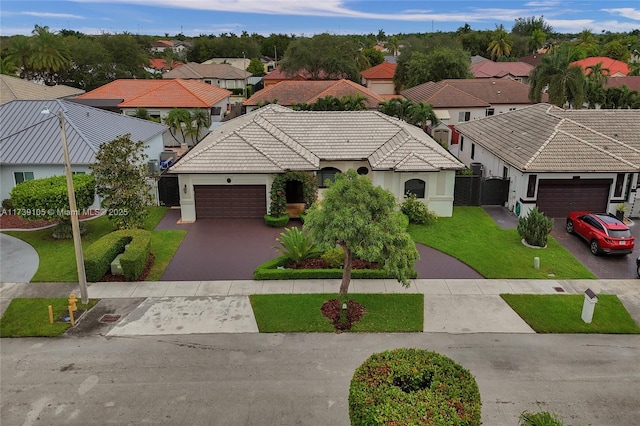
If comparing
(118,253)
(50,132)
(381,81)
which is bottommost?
(118,253)

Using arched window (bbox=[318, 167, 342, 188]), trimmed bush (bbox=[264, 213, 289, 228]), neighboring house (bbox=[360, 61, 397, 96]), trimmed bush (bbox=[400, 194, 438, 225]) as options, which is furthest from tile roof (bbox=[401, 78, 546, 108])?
trimmed bush (bbox=[264, 213, 289, 228])

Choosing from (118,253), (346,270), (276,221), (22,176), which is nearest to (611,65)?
(276,221)


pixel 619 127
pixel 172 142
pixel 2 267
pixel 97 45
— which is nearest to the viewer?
pixel 2 267

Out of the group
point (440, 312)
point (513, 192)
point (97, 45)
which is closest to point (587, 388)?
point (440, 312)

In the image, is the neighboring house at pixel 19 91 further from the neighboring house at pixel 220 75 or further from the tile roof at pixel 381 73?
the tile roof at pixel 381 73

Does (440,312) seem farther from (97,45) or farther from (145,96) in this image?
(97,45)

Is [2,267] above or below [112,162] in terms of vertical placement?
below

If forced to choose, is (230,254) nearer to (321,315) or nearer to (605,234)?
(321,315)
